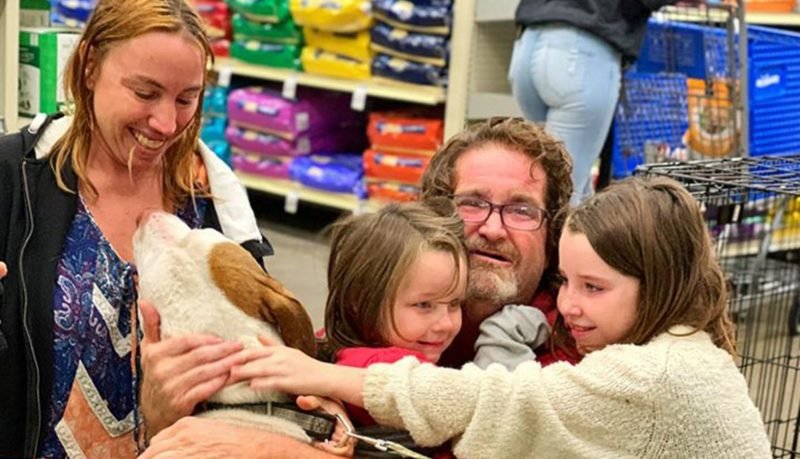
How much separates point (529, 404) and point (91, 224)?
878 millimetres

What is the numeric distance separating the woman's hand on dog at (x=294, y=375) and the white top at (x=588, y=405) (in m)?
0.03

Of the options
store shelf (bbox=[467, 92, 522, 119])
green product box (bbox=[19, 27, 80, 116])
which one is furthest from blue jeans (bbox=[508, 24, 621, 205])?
green product box (bbox=[19, 27, 80, 116])

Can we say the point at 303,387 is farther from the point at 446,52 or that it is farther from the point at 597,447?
the point at 446,52

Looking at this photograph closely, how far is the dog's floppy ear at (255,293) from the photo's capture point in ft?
5.34

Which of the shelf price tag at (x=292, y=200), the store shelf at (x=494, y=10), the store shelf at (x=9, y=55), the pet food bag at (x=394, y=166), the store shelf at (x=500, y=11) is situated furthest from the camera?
the shelf price tag at (x=292, y=200)

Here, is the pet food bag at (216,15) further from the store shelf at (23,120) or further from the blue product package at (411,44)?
the store shelf at (23,120)

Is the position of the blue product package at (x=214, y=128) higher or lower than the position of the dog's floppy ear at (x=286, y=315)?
lower

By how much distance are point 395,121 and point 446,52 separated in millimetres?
502

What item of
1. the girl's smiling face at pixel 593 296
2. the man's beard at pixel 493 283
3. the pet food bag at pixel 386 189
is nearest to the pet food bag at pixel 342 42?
→ the pet food bag at pixel 386 189

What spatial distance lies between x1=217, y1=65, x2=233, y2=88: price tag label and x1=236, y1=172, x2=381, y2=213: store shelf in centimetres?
50

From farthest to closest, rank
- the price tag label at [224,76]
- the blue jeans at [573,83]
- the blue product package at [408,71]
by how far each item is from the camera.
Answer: the price tag label at [224,76] → the blue product package at [408,71] → the blue jeans at [573,83]

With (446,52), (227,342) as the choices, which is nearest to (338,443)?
(227,342)

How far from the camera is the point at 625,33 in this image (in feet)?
12.8

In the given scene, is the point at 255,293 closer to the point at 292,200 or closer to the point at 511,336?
the point at 511,336
